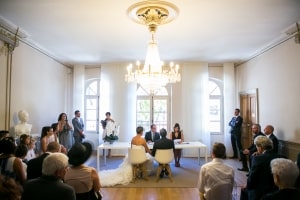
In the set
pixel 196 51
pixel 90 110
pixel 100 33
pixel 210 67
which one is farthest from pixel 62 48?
pixel 210 67

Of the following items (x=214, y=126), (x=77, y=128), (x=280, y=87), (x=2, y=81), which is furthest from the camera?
(x=214, y=126)

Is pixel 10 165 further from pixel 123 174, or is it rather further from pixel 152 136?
pixel 152 136

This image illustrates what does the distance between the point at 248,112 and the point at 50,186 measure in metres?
6.74

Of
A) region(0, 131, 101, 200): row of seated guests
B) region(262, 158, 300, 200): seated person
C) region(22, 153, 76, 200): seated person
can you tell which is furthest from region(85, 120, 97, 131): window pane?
region(262, 158, 300, 200): seated person

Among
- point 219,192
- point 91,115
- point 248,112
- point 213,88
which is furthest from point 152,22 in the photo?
point 91,115

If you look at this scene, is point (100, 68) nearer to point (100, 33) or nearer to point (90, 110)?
point (90, 110)

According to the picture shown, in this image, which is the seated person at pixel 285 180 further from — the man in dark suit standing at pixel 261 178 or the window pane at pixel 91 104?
the window pane at pixel 91 104

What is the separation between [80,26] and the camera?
15.1ft

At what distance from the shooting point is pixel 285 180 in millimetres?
1855

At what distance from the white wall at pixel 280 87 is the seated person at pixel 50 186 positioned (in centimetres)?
465

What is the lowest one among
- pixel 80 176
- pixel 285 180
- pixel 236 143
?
pixel 236 143

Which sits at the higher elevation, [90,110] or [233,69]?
[233,69]

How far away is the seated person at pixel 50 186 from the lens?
1828 millimetres

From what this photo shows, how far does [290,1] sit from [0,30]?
4.96m
